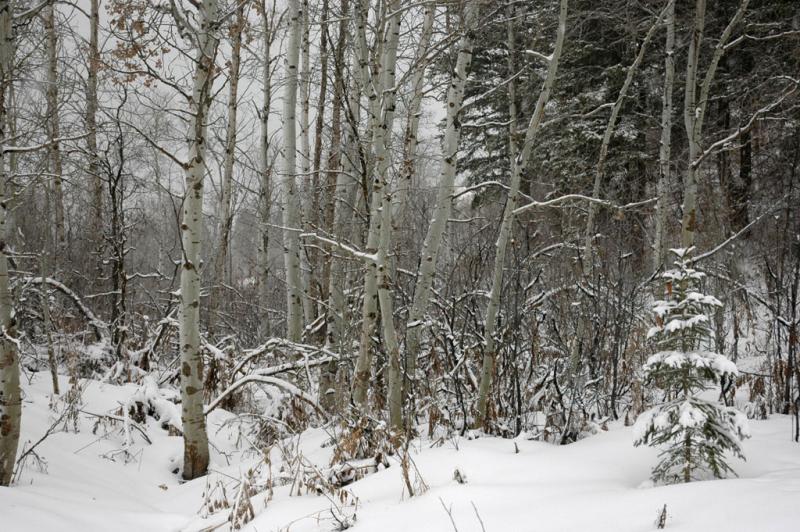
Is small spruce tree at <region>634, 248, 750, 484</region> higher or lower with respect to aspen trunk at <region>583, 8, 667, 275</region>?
lower

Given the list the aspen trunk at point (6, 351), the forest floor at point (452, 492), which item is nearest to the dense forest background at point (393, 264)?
the aspen trunk at point (6, 351)

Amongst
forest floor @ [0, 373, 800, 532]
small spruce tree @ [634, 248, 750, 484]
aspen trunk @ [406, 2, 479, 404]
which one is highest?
aspen trunk @ [406, 2, 479, 404]

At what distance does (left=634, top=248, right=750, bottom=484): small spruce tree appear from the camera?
2760 millimetres

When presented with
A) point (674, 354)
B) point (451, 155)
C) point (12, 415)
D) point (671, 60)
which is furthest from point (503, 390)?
point (671, 60)

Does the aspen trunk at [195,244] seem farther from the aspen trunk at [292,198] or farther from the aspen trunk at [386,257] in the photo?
the aspen trunk at [292,198]

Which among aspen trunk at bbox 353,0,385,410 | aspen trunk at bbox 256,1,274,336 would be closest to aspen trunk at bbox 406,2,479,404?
aspen trunk at bbox 353,0,385,410

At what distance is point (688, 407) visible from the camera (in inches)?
108

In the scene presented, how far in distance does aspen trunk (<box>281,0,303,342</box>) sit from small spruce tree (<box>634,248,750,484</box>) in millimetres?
5394

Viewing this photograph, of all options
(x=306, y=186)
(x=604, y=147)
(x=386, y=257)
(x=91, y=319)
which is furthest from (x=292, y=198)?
(x=604, y=147)

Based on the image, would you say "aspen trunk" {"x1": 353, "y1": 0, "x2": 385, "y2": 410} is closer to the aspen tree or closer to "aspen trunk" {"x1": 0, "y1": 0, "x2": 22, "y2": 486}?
the aspen tree

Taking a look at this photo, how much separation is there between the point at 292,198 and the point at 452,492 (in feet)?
17.5

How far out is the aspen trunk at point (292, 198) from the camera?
7.66 m

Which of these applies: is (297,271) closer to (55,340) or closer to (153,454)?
(153,454)

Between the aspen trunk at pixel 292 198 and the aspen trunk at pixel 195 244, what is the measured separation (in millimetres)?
2570
